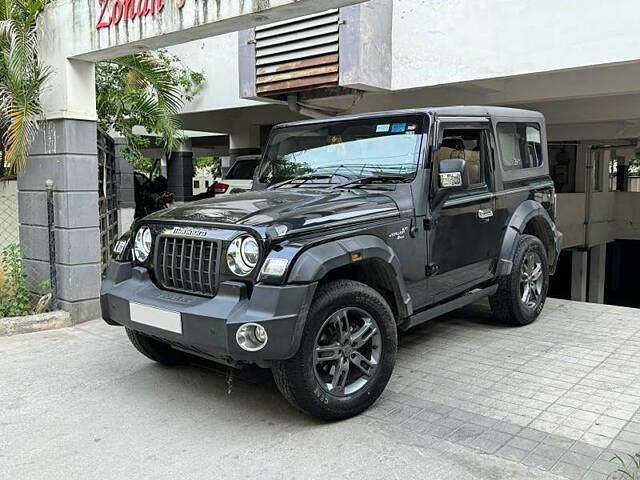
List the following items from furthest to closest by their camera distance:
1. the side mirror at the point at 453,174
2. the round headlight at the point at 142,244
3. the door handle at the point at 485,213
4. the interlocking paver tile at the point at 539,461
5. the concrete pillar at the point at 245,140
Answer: the concrete pillar at the point at 245,140, the door handle at the point at 485,213, the side mirror at the point at 453,174, the round headlight at the point at 142,244, the interlocking paver tile at the point at 539,461

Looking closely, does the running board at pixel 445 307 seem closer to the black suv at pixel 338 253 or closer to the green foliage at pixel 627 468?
the black suv at pixel 338 253

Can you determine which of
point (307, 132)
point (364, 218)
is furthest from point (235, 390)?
point (307, 132)

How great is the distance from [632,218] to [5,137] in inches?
638

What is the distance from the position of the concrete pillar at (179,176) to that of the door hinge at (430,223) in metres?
14.9

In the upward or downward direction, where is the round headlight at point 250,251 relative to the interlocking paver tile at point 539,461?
upward

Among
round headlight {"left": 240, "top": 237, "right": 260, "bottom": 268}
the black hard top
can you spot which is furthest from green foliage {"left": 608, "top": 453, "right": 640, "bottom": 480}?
the black hard top

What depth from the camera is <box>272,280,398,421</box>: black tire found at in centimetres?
353

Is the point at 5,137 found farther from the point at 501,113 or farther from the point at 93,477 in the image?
the point at 501,113

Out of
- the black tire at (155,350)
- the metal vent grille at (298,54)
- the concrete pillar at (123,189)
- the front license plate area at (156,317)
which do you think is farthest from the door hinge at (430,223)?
the concrete pillar at (123,189)

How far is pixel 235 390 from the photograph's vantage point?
433 cm

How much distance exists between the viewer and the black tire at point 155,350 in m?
4.61

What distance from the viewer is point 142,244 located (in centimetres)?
427

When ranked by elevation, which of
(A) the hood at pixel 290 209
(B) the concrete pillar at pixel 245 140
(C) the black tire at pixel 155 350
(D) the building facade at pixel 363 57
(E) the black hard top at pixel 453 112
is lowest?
(C) the black tire at pixel 155 350

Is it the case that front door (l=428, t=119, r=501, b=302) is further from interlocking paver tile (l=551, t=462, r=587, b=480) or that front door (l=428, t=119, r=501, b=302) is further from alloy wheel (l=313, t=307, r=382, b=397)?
interlocking paver tile (l=551, t=462, r=587, b=480)
